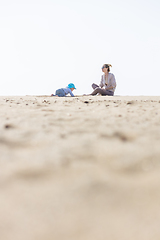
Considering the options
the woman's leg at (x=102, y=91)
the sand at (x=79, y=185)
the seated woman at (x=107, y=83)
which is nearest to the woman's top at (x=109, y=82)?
the seated woman at (x=107, y=83)

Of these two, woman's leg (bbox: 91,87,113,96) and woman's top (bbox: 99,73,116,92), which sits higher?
woman's top (bbox: 99,73,116,92)

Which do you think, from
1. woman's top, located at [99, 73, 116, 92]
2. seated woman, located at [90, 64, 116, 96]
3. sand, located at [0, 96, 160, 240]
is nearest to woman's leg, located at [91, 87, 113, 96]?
seated woman, located at [90, 64, 116, 96]

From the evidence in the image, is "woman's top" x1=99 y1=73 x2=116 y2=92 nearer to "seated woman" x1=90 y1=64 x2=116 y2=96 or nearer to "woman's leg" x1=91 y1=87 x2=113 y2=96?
"seated woman" x1=90 y1=64 x2=116 y2=96

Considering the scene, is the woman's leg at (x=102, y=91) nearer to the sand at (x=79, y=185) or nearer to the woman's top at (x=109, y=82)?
the woman's top at (x=109, y=82)

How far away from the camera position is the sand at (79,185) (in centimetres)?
83

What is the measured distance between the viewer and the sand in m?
0.83

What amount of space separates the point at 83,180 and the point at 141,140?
2.34 ft

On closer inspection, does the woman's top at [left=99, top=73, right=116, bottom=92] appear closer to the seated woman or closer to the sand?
the seated woman

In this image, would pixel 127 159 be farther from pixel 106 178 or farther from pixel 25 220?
pixel 25 220

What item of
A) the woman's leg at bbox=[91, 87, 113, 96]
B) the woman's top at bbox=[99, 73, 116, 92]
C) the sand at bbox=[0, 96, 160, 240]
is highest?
the woman's top at bbox=[99, 73, 116, 92]

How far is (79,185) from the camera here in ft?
3.50

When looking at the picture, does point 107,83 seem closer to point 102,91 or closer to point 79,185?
point 102,91

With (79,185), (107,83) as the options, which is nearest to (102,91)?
(107,83)

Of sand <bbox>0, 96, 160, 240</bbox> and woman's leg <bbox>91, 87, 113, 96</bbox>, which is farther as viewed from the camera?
woman's leg <bbox>91, 87, 113, 96</bbox>
